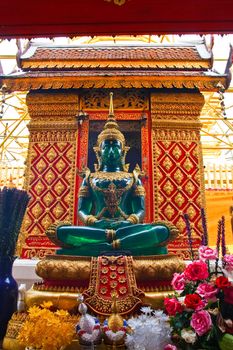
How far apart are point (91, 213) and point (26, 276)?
0.90 m

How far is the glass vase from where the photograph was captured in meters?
1.87

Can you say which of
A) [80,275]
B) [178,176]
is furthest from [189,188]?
[80,275]

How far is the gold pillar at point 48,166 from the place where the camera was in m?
4.49

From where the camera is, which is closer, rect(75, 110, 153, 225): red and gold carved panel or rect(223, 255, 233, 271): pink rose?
rect(223, 255, 233, 271): pink rose

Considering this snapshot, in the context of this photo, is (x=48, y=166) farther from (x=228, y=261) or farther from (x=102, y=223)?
(x=228, y=261)

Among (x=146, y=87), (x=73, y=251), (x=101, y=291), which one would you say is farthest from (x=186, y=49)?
(x=101, y=291)

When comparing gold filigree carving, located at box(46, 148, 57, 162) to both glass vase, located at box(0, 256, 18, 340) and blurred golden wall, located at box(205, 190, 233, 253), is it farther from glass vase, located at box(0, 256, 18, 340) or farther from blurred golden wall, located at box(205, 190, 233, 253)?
blurred golden wall, located at box(205, 190, 233, 253)

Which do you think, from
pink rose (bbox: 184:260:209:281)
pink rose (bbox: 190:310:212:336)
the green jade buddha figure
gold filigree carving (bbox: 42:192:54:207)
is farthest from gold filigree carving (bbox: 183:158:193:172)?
pink rose (bbox: 190:310:212:336)

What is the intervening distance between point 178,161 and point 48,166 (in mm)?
1976

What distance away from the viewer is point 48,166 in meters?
4.77

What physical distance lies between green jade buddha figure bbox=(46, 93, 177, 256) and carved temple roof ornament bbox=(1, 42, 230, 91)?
1.29 metres

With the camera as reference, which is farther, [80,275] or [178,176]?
[178,176]

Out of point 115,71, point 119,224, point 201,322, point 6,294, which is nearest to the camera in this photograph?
point 201,322

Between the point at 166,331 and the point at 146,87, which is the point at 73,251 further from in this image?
the point at 146,87
